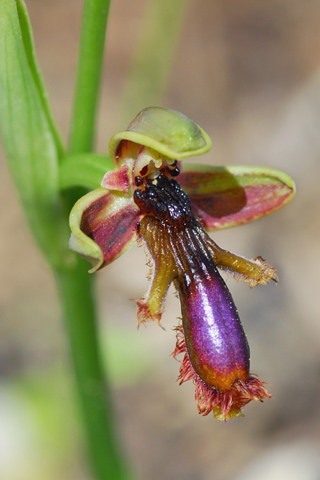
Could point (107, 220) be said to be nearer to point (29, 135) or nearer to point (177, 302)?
point (29, 135)

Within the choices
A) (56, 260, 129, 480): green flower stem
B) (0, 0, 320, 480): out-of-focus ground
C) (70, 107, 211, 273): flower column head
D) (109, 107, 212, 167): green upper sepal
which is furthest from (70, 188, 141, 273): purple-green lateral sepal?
(0, 0, 320, 480): out-of-focus ground

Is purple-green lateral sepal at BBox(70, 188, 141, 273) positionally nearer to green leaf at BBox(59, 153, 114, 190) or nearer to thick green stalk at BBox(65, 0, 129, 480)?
green leaf at BBox(59, 153, 114, 190)

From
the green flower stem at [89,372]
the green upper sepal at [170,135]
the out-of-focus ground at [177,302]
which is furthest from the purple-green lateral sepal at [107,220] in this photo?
the out-of-focus ground at [177,302]

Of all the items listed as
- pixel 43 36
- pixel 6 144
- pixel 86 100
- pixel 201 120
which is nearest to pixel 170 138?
pixel 86 100

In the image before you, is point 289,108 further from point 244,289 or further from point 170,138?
point 170,138

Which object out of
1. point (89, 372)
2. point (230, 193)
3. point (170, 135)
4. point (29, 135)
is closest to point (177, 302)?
point (89, 372)
